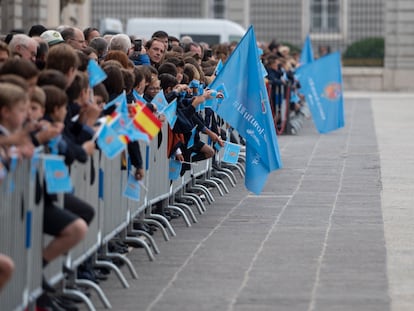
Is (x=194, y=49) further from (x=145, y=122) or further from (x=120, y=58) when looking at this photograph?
(x=145, y=122)

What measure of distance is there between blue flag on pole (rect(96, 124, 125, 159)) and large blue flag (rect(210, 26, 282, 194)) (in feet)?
20.4

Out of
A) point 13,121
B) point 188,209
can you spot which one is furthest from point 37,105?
point 188,209

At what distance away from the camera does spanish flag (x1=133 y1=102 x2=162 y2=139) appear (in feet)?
38.1

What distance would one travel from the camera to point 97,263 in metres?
11.9

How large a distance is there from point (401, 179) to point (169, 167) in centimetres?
597

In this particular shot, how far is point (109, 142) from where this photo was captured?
1080 centimetres

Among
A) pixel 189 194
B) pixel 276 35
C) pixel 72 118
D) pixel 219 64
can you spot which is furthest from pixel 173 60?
pixel 276 35

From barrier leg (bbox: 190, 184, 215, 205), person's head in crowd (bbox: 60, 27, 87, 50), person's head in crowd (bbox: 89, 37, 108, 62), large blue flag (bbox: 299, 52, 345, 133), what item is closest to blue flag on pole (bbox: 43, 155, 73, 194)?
person's head in crowd (bbox: 60, 27, 87, 50)

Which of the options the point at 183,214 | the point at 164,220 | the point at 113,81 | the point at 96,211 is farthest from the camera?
the point at 183,214

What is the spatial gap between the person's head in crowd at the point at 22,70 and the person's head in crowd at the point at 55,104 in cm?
11

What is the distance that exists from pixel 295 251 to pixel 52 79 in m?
3.80

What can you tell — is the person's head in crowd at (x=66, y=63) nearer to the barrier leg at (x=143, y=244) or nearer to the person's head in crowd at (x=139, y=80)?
the barrier leg at (x=143, y=244)

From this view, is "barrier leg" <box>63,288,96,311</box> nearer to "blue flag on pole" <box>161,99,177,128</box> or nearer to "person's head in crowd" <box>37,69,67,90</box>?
"person's head in crowd" <box>37,69,67,90</box>

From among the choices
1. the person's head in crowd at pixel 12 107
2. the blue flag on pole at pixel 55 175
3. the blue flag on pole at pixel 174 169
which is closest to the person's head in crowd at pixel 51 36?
the blue flag on pole at pixel 174 169
